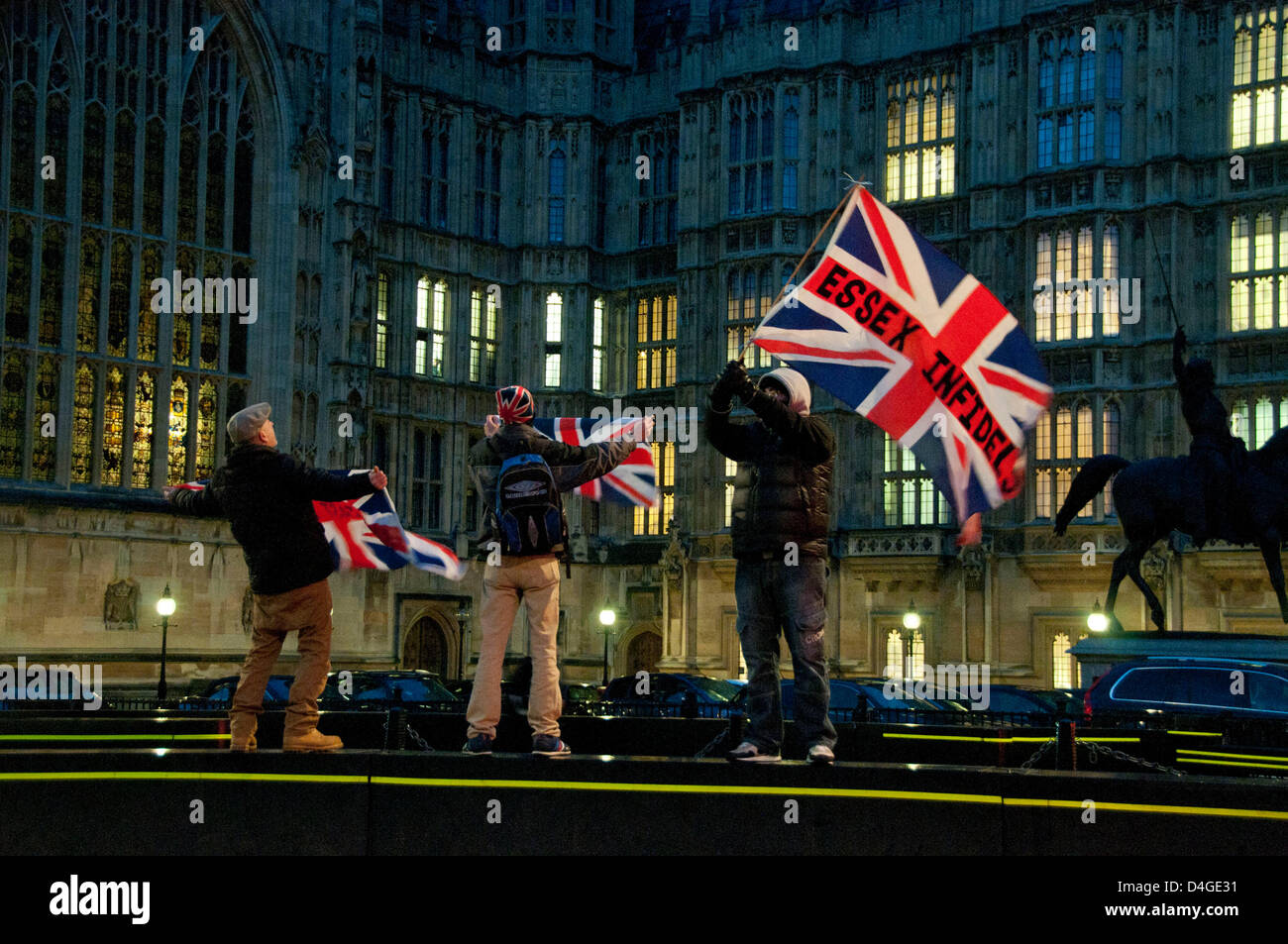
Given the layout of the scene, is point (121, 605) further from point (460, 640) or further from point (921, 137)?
point (921, 137)

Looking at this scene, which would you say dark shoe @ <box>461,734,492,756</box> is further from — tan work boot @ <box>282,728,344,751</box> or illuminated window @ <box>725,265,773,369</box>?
illuminated window @ <box>725,265,773,369</box>

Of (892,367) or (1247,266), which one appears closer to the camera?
(892,367)

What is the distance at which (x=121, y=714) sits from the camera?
9328mm

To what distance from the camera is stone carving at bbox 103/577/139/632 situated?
34438 mm

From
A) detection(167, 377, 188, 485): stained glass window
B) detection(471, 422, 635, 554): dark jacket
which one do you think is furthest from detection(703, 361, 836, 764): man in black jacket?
detection(167, 377, 188, 485): stained glass window

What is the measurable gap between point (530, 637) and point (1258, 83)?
32.0 metres

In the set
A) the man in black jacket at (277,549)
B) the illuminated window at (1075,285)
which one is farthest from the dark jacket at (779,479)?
the illuminated window at (1075,285)

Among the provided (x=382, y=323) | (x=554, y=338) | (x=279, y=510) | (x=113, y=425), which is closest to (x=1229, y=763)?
(x=279, y=510)

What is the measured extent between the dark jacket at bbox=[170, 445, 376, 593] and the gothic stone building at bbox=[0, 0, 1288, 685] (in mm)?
27174

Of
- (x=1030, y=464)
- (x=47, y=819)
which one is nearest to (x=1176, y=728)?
(x=47, y=819)

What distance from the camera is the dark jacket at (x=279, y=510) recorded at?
784cm

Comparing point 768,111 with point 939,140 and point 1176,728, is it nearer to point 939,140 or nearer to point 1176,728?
point 939,140

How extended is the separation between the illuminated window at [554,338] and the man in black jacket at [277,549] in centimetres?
3579

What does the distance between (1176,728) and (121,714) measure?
708 centimetres
